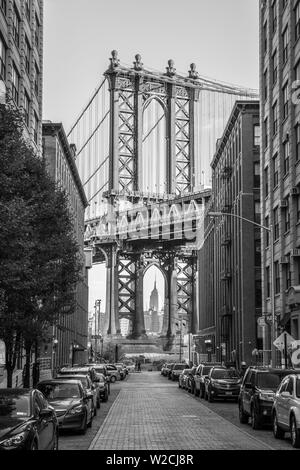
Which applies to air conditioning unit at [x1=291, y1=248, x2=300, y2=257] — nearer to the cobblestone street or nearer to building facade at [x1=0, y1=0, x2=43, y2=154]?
the cobblestone street

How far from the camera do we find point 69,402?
20.6 metres

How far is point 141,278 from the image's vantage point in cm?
14250

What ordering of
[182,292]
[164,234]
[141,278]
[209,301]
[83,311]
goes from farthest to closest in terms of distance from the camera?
[182,292], [141,278], [164,234], [83,311], [209,301]

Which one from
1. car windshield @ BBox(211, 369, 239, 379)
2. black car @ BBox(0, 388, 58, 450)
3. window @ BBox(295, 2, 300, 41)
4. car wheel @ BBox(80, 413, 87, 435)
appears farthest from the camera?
window @ BBox(295, 2, 300, 41)

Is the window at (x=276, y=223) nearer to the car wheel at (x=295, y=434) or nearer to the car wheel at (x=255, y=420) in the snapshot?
the car wheel at (x=255, y=420)

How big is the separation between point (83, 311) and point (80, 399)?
300 feet

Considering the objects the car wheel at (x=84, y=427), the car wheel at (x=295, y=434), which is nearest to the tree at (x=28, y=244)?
the car wheel at (x=84, y=427)

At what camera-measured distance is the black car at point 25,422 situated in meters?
12.1

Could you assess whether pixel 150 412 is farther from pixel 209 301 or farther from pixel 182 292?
pixel 182 292

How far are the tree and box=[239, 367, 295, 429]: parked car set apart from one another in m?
6.74

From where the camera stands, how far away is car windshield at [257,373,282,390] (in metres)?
22.5

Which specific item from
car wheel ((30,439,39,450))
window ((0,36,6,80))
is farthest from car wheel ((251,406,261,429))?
window ((0,36,6,80))

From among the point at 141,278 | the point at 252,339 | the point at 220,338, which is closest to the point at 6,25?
the point at 252,339

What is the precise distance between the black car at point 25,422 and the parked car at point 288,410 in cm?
516
